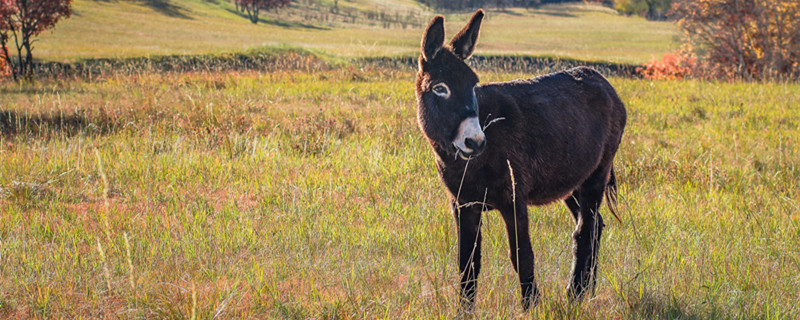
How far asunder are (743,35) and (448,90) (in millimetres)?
20530

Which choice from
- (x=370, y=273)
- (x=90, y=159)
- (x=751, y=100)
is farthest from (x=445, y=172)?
(x=751, y=100)

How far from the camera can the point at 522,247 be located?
10.6ft

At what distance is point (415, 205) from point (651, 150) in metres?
4.34

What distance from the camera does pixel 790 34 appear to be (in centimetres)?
1809

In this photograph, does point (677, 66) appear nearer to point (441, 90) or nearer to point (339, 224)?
point (339, 224)

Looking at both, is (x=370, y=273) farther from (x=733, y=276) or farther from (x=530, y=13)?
(x=530, y=13)

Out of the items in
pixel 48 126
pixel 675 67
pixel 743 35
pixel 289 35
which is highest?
pixel 743 35

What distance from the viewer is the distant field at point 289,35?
36.0 meters

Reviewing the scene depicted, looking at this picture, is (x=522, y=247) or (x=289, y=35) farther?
(x=289, y=35)

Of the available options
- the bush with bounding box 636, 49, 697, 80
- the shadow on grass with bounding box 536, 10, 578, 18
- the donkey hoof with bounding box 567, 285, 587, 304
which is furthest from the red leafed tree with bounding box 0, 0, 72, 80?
the shadow on grass with bounding box 536, 10, 578, 18

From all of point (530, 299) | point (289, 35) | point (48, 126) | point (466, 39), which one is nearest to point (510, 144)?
point (466, 39)

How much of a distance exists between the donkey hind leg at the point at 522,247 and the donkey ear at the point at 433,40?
3.21 ft

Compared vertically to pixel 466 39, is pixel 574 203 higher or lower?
lower

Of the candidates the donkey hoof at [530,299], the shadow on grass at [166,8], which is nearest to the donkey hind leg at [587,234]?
the donkey hoof at [530,299]
